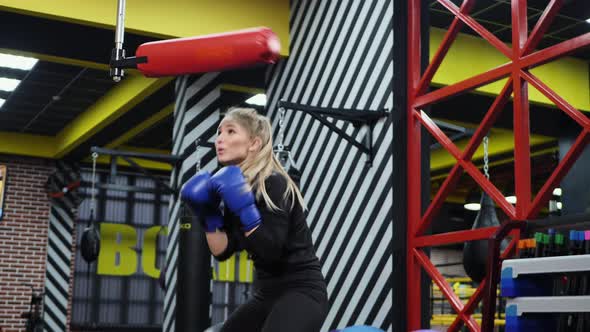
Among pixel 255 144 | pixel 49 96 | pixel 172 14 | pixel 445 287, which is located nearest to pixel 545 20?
pixel 445 287

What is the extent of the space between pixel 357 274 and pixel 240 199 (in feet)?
9.74

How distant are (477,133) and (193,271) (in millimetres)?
2993

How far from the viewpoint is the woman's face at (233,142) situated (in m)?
2.88

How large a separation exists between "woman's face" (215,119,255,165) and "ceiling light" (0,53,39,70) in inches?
239

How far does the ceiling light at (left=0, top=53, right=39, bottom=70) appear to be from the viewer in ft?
27.7

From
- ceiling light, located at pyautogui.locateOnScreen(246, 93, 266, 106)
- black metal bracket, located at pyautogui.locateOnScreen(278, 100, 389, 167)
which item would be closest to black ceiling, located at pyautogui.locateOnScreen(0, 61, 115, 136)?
ceiling light, located at pyautogui.locateOnScreen(246, 93, 266, 106)

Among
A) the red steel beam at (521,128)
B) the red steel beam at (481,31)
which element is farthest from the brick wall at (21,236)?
the red steel beam at (521,128)

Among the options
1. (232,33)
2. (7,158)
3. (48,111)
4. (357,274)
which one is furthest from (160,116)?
(232,33)

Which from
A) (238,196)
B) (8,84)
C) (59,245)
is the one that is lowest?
(238,196)

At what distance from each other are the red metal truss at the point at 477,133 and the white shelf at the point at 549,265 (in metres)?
0.78

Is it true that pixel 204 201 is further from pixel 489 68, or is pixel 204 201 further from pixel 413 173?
pixel 489 68

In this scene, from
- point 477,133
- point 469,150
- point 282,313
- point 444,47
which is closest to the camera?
point 282,313

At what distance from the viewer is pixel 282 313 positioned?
2654mm

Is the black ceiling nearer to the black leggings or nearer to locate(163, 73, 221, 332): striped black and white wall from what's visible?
locate(163, 73, 221, 332): striped black and white wall
